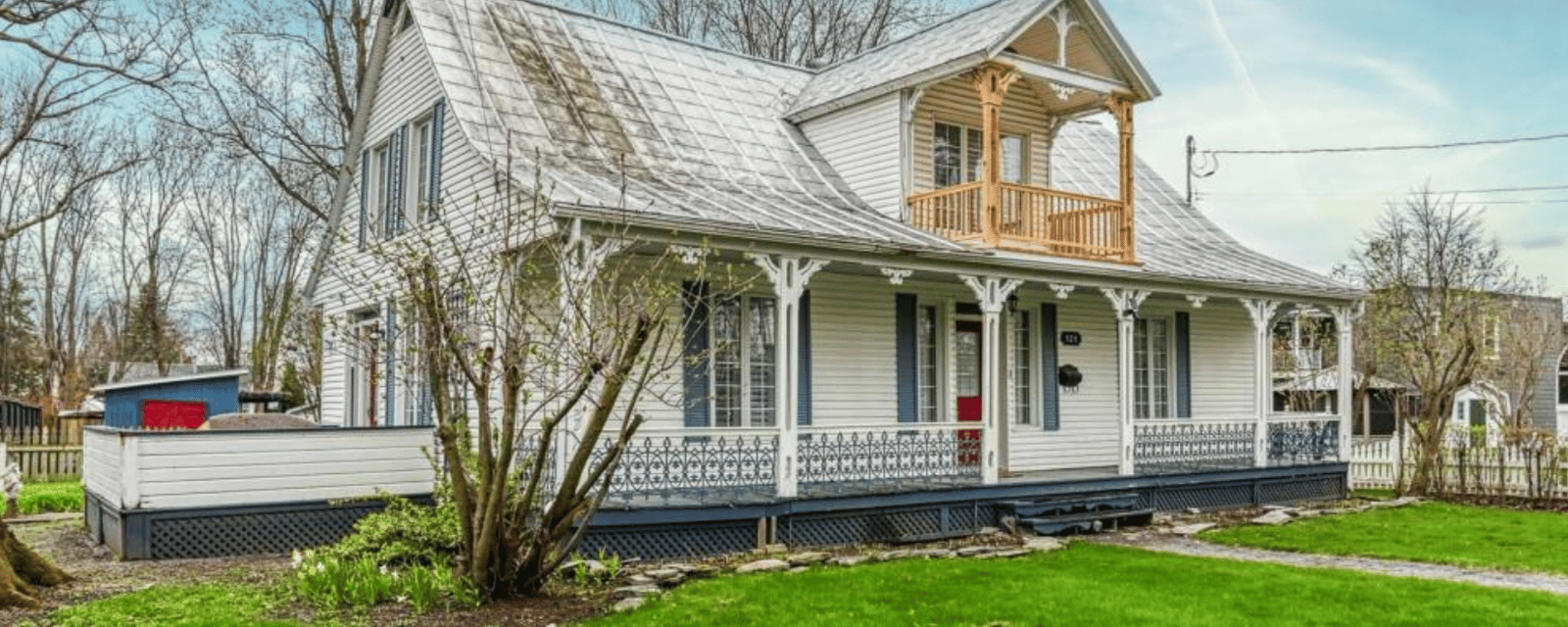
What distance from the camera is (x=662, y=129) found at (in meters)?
15.8

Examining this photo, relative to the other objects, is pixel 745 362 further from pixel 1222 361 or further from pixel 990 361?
pixel 1222 361

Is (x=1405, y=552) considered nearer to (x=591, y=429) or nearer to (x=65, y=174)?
(x=591, y=429)

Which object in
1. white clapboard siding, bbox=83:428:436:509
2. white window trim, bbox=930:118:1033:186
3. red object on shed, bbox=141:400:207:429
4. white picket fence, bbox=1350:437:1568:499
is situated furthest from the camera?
red object on shed, bbox=141:400:207:429

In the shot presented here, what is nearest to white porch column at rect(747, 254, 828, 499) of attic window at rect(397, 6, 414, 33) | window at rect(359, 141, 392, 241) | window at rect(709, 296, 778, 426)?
window at rect(709, 296, 778, 426)

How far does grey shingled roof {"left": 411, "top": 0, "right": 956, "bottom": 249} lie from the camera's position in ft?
44.0

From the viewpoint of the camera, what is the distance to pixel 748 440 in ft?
45.0

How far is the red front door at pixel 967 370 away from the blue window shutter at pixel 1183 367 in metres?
4.14

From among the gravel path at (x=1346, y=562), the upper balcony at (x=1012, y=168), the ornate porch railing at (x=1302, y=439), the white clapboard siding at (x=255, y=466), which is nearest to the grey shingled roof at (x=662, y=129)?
the upper balcony at (x=1012, y=168)

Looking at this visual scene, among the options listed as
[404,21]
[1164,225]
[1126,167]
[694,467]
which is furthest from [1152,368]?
[404,21]

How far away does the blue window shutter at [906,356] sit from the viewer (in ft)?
51.2

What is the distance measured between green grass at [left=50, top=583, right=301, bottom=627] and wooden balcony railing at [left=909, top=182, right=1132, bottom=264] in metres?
9.06

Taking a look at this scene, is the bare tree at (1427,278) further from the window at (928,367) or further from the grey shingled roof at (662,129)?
the window at (928,367)

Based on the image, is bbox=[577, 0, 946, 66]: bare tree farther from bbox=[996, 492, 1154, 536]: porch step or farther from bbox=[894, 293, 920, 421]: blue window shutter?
bbox=[996, 492, 1154, 536]: porch step

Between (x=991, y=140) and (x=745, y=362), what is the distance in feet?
13.2
